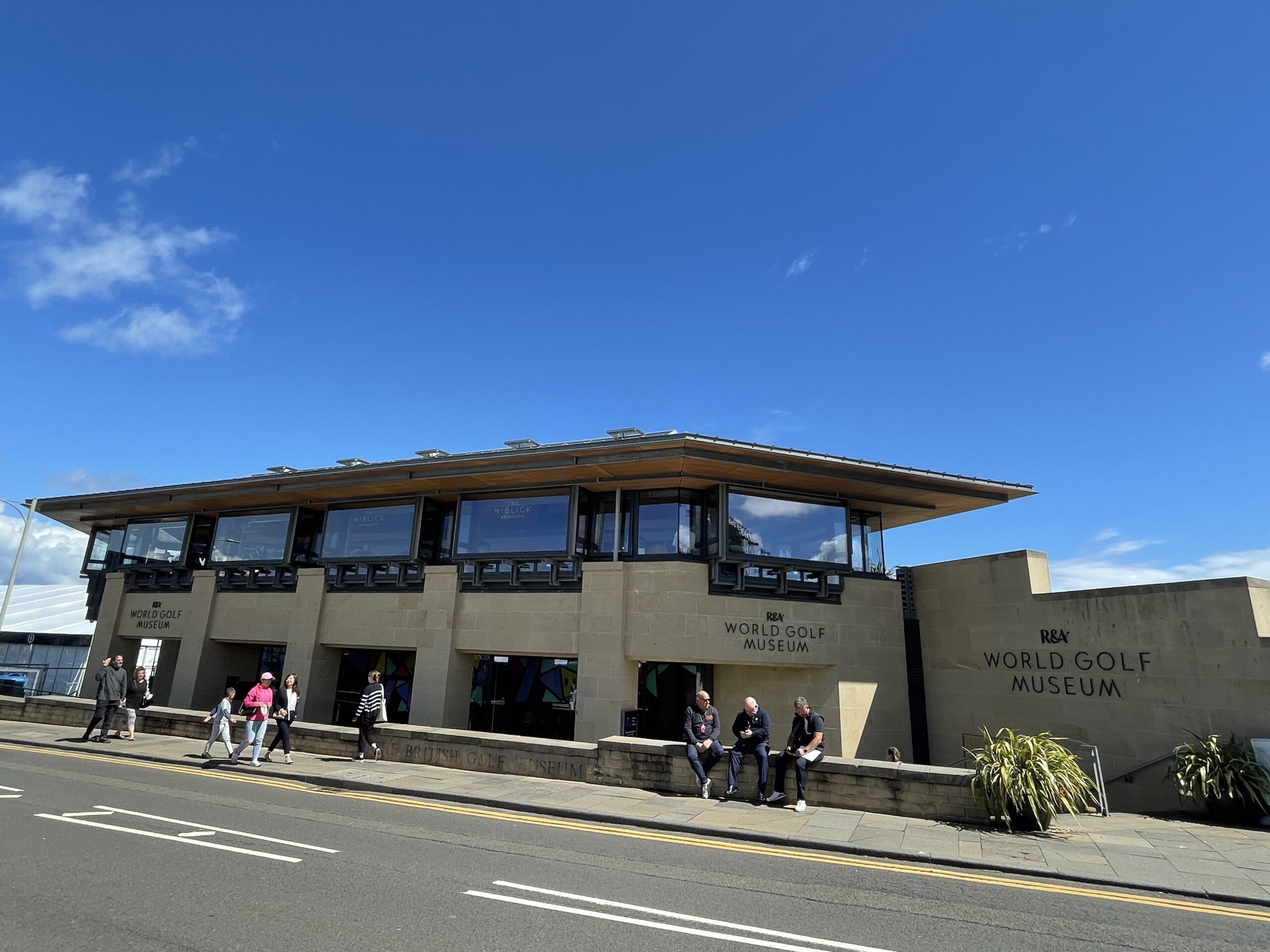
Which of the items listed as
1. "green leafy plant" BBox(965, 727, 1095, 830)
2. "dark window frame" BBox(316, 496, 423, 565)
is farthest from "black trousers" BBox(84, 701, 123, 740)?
"green leafy plant" BBox(965, 727, 1095, 830)

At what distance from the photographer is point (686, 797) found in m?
11.7

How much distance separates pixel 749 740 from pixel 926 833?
299 cm

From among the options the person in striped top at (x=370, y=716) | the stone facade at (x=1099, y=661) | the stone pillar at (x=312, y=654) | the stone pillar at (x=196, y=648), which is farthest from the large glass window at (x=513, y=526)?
the stone pillar at (x=196, y=648)

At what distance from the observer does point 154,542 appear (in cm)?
2506

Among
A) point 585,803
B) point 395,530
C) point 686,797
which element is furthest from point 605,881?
point 395,530

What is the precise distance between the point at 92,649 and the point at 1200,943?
101 feet

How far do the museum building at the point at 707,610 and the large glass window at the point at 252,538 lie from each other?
1.00m

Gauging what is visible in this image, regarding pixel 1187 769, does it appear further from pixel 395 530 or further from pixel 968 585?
pixel 395 530

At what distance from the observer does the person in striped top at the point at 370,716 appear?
1461 centimetres

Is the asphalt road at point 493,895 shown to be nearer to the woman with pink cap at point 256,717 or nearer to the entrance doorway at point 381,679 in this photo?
the woman with pink cap at point 256,717

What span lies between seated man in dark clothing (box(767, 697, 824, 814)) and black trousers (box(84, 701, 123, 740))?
15607 millimetres

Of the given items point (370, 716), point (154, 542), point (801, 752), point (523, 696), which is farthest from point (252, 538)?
point (801, 752)

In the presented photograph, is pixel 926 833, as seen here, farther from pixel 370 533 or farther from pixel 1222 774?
pixel 370 533

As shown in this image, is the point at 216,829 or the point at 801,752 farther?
the point at 801,752
